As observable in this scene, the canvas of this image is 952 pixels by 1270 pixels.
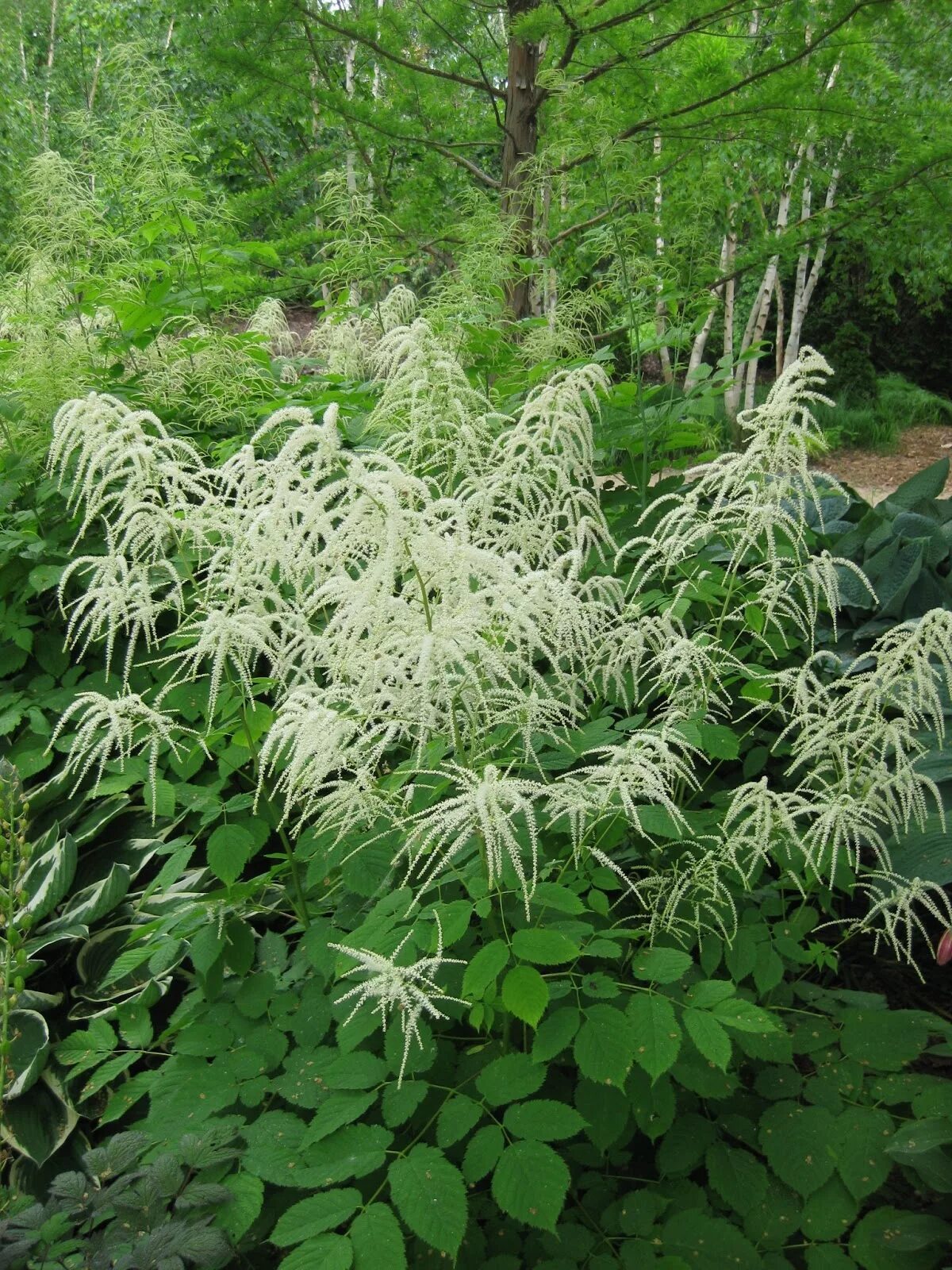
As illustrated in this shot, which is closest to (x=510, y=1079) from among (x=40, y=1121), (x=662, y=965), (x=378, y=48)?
(x=662, y=965)

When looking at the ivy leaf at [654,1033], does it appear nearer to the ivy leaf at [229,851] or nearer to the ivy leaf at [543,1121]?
the ivy leaf at [543,1121]

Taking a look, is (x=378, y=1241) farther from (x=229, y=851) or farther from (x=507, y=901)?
(x=229, y=851)

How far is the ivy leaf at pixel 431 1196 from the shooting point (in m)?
1.29

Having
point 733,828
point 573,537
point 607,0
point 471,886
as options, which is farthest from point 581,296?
point 471,886

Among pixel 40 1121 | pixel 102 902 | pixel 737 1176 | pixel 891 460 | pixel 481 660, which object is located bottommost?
pixel 891 460

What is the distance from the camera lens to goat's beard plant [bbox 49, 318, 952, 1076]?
56.5 inches

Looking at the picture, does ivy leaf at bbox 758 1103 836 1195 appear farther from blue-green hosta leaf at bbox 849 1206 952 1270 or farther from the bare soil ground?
the bare soil ground

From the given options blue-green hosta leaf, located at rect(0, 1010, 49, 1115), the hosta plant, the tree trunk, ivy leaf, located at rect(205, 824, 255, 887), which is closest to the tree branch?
the tree trunk

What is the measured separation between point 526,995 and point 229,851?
0.78 m

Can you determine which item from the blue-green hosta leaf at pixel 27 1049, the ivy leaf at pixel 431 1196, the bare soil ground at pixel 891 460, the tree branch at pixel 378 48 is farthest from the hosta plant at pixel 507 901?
the bare soil ground at pixel 891 460

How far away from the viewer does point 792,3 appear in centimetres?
378

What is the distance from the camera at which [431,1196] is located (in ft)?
4.38

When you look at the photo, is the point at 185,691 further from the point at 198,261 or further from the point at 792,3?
the point at 792,3

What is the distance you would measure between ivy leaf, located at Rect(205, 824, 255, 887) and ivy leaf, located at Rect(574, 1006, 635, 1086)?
0.77m
